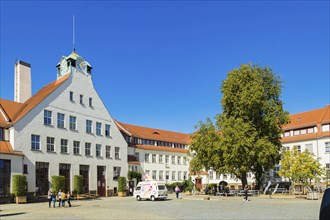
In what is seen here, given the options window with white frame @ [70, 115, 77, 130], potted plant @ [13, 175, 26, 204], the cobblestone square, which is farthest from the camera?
window with white frame @ [70, 115, 77, 130]

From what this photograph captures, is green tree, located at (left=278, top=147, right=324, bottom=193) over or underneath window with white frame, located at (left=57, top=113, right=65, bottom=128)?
underneath

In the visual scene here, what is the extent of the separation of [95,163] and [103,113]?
25.4 ft

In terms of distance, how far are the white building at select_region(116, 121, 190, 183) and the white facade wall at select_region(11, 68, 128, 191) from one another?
18.7 feet

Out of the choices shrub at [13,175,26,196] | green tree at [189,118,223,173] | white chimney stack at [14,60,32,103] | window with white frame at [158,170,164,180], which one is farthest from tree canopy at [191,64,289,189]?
white chimney stack at [14,60,32,103]

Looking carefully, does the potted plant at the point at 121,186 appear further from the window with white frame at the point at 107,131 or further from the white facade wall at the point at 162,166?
the white facade wall at the point at 162,166

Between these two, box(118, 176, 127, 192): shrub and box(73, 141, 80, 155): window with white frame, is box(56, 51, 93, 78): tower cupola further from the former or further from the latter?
box(118, 176, 127, 192): shrub

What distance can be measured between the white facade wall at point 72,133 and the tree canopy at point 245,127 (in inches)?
539

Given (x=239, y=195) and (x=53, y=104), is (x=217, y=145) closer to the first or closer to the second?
(x=239, y=195)

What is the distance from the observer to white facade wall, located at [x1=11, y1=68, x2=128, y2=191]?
47219 mm

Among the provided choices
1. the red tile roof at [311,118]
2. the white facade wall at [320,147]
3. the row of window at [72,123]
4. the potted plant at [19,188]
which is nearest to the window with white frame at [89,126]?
the row of window at [72,123]

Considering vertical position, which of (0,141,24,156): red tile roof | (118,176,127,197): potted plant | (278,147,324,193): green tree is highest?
(0,141,24,156): red tile roof

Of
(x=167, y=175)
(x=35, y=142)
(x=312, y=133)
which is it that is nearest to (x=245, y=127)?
(x=312, y=133)

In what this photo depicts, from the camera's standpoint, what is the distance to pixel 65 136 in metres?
52.7

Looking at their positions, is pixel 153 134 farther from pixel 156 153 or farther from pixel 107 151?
pixel 107 151
